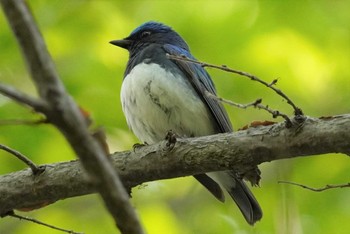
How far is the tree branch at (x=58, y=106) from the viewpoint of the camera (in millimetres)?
1534

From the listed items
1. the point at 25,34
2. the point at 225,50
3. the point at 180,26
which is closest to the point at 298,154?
the point at 25,34

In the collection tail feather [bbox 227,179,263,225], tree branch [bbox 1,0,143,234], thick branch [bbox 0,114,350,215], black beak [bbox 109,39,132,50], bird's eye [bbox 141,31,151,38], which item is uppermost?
bird's eye [bbox 141,31,151,38]

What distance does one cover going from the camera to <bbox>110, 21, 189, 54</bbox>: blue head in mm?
5215

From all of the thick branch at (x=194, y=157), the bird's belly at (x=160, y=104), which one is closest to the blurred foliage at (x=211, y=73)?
the bird's belly at (x=160, y=104)

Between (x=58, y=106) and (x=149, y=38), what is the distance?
3844 millimetres

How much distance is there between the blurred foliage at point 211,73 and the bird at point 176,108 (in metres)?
0.31

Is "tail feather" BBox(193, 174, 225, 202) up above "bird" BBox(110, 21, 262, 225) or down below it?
below

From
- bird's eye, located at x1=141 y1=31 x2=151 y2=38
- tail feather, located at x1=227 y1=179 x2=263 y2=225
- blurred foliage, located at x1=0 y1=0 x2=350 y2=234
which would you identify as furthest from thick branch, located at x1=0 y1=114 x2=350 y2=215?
bird's eye, located at x1=141 y1=31 x2=151 y2=38

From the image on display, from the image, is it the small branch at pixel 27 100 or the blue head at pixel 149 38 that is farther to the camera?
the blue head at pixel 149 38

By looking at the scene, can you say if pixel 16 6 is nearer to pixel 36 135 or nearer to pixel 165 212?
pixel 36 135

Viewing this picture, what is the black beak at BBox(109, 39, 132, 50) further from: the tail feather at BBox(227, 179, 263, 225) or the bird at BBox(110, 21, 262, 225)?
the tail feather at BBox(227, 179, 263, 225)

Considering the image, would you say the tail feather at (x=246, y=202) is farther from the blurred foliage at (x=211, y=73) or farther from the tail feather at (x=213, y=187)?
the blurred foliage at (x=211, y=73)

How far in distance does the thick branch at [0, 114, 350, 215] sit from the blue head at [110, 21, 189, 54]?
6.35 ft

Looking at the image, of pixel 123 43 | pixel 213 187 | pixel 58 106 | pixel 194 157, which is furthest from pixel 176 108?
pixel 58 106
